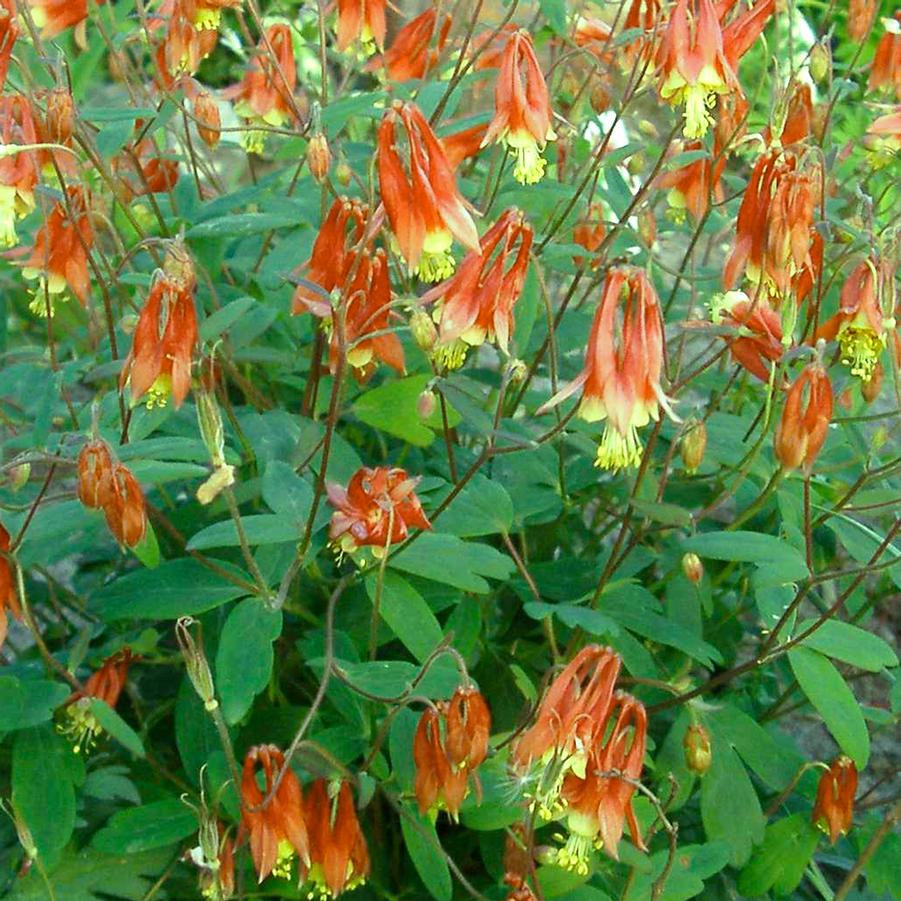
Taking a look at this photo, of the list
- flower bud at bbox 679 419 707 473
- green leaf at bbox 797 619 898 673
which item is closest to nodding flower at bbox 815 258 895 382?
flower bud at bbox 679 419 707 473

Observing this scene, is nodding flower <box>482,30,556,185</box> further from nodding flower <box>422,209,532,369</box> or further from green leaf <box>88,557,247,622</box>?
green leaf <box>88,557,247,622</box>

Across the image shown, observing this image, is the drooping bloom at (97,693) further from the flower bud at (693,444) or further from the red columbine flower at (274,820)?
the flower bud at (693,444)

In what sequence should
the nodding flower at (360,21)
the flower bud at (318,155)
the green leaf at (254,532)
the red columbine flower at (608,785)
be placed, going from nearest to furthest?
the red columbine flower at (608,785), the green leaf at (254,532), the flower bud at (318,155), the nodding flower at (360,21)

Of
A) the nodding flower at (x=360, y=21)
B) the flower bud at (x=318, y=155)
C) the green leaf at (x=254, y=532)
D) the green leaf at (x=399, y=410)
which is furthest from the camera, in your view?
the nodding flower at (x=360, y=21)

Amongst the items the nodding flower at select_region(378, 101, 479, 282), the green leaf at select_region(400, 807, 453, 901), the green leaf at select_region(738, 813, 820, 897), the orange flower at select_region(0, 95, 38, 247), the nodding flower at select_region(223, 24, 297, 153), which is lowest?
the green leaf at select_region(738, 813, 820, 897)

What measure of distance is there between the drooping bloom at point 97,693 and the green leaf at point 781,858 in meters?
0.84

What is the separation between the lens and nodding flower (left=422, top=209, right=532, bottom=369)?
150cm

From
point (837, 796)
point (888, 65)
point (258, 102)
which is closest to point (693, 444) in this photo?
point (837, 796)

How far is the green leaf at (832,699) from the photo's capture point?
5.50 ft

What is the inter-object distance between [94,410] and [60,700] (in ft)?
1.45

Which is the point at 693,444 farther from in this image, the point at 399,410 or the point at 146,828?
the point at 146,828

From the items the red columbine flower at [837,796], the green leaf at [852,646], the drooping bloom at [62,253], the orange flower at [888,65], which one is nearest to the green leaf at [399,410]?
the drooping bloom at [62,253]

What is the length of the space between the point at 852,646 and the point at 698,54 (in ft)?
2.40

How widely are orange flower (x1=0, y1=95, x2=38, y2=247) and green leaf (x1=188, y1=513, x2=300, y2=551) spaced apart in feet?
1.60
